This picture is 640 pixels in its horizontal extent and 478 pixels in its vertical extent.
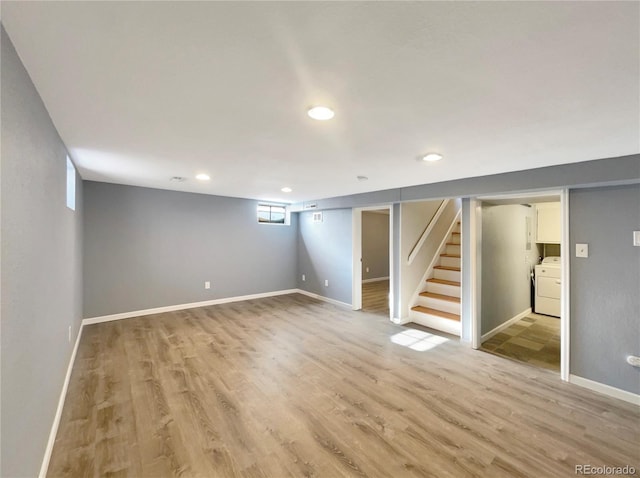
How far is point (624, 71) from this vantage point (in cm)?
116

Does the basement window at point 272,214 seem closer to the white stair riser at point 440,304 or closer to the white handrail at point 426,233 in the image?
the white handrail at point 426,233

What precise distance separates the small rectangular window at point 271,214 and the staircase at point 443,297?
3.50 meters

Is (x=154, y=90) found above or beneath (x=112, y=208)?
above

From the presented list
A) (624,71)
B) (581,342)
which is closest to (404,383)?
(581,342)

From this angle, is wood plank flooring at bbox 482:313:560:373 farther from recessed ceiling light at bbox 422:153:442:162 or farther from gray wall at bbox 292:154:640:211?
recessed ceiling light at bbox 422:153:442:162

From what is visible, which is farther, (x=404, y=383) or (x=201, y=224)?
(x=201, y=224)

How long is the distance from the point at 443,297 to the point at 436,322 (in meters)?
0.49

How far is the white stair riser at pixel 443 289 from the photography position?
4.28 meters

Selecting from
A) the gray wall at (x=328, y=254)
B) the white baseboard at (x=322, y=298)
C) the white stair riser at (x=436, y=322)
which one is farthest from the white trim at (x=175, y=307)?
the white stair riser at (x=436, y=322)

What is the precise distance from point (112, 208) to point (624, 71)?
5.60 metres

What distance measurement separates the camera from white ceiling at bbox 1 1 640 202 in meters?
0.91

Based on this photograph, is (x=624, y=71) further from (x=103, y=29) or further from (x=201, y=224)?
(x=201, y=224)

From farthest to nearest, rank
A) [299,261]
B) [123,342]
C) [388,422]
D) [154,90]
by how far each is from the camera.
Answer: [299,261] → [123,342] → [388,422] → [154,90]

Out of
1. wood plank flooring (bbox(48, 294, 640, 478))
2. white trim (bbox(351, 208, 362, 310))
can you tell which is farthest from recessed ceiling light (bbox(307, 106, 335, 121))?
white trim (bbox(351, 208, 362, 310))
